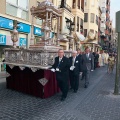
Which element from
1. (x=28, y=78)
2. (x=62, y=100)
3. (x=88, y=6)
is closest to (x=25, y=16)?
(x=28, y=78)

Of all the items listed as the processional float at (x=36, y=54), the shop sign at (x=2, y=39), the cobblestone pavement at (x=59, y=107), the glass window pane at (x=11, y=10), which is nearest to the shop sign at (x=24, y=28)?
the glass window pane at (x=11, y=10)

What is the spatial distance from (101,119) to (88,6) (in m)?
39.8

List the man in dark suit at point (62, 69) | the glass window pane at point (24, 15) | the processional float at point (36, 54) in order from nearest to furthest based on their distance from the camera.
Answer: the man in dark suit at point (62, 69)
the processional float at point (36, 54)
the glass window pane at point (24, 15)

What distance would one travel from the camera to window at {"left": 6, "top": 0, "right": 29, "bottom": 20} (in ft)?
49.5

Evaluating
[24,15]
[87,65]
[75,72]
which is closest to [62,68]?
[75,72]

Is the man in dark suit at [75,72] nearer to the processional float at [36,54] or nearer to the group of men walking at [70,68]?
the group of men walking at [70,68]

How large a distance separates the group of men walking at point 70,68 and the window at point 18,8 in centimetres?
788

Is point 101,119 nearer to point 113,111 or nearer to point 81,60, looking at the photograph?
point 113,111

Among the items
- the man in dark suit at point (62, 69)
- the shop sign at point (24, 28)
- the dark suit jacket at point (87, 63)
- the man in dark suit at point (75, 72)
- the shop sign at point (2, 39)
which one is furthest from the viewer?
the shop sign at point (24, 28)

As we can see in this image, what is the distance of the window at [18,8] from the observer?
15.1 m

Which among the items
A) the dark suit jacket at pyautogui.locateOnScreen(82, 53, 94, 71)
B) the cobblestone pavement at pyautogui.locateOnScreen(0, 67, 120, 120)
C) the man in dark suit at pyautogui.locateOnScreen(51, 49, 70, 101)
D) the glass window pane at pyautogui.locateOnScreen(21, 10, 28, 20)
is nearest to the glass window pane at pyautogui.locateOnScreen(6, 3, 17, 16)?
the glass window pane at pyautogui.locateOnScreen(21, 10, 28, 20)

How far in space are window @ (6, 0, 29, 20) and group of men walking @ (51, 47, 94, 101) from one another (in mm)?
7884

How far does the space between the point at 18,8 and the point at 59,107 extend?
39.0 ft

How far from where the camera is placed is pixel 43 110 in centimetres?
577
